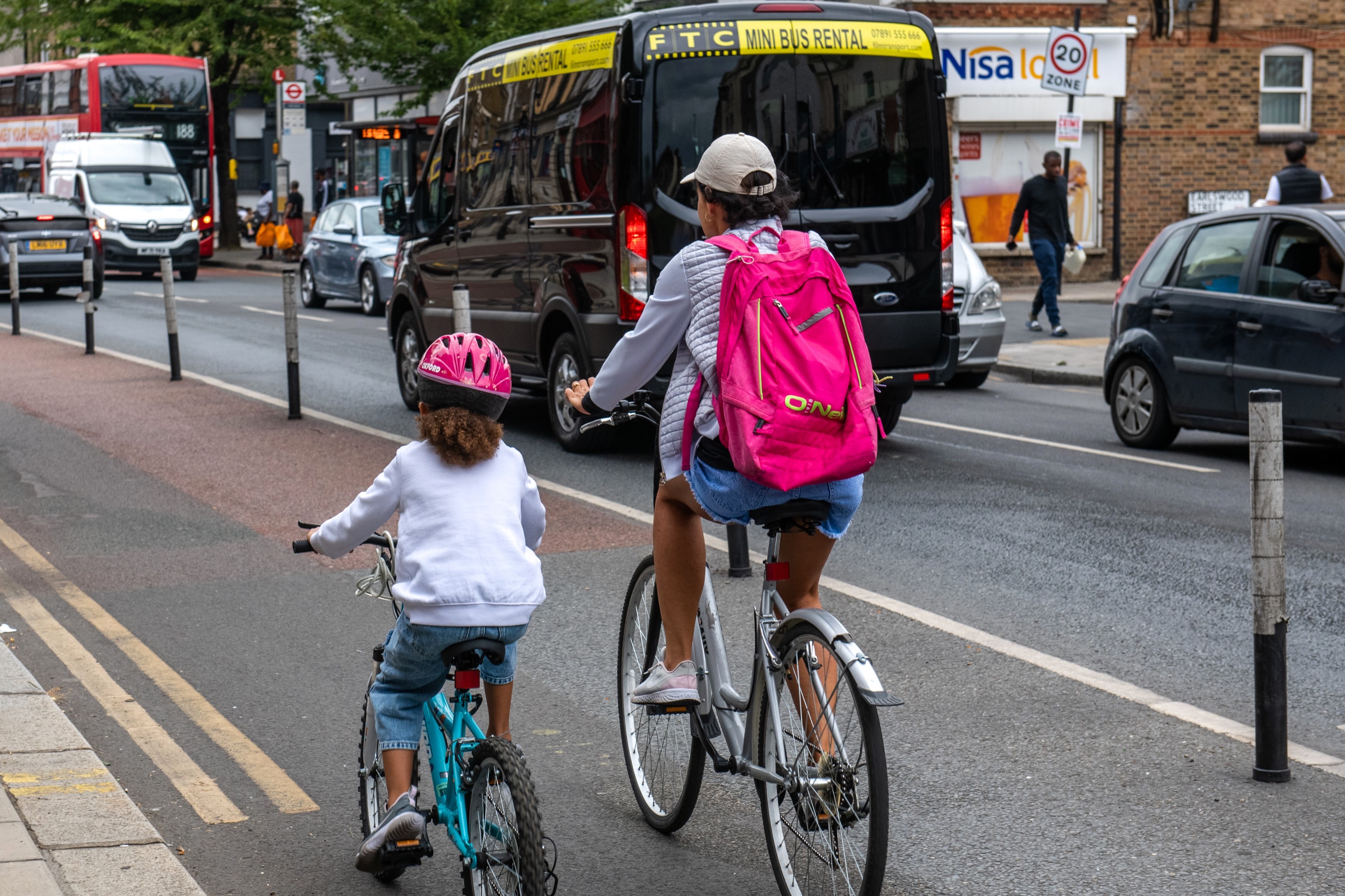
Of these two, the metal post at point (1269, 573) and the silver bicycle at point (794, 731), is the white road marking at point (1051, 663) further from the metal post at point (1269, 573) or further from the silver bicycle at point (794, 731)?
the silver bicycle at point (794, 731)

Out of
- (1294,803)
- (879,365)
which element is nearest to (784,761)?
(1294,803)

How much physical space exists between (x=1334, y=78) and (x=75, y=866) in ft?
94.3

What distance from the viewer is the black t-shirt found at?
20.2 meters

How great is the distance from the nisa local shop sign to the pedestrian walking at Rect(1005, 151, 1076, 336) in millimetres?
7335

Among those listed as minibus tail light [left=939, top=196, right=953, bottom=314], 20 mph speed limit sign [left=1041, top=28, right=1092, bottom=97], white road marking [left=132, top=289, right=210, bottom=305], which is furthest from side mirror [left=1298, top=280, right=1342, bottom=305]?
white road marking [left=132, top=289, right=210, bottom=305]

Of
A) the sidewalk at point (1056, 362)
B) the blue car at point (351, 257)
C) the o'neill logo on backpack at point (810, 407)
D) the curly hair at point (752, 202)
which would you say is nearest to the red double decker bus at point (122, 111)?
the blue car at point (351, 257)

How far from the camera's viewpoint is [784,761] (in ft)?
12.5

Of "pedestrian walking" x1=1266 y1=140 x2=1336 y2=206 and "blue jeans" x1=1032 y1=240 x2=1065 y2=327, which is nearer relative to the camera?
"pedestrian walking" x1=1266 y1=140 x2=1336 y2=206

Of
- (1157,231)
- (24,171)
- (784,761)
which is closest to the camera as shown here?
(784,761)

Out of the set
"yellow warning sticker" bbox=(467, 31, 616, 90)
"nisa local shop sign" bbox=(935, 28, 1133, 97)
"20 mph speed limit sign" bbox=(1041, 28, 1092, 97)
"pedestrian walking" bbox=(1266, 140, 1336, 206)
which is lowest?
"pedestrian walking" bbox=(1266, 140, 1336, 206)

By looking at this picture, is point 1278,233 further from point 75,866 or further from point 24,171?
point 24,171

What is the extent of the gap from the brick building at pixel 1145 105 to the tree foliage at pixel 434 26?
8.48 m

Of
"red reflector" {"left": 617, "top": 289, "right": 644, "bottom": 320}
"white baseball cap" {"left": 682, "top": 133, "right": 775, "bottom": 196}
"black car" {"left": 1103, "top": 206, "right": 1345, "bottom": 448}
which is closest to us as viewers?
"white baseball cap" {"left": 682, "top": 133, "right": 775, "bottom": 196}

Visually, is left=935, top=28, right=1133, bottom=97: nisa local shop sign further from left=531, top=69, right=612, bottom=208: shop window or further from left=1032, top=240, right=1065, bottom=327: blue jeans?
left=531, top=69, right=612, bottom=208: shop window
